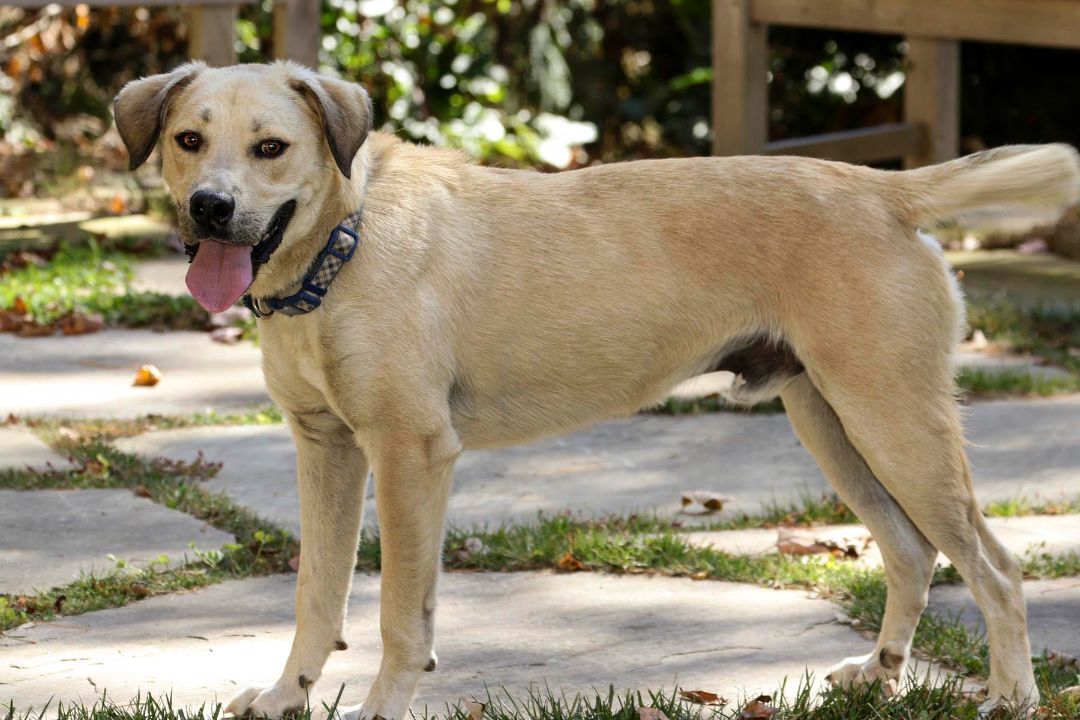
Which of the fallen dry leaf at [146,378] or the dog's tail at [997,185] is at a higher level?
the dog's tail at [997,185]

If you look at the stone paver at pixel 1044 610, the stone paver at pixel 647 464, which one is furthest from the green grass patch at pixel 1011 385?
the stone paver at pixel 1044 610

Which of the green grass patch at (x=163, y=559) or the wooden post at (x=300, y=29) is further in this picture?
the wooden post at (x=300, y=29)

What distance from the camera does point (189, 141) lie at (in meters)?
3.57

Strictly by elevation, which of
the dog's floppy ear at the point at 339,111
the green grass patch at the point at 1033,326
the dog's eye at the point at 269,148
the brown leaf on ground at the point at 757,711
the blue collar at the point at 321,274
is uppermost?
the dog's floppy ear at the point at 339,111

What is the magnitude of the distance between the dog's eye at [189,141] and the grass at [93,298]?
3.69 m

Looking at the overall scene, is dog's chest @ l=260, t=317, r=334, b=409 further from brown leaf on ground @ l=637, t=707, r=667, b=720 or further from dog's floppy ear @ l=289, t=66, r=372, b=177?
brown leaf on ground @ l=637, t=707, r=667, b=720

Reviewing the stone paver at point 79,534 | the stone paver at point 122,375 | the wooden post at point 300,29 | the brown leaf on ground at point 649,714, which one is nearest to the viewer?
the brown leaf on ground at point 649,714

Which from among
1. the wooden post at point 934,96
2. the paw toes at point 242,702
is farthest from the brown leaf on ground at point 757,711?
the wooden post at point 934,96

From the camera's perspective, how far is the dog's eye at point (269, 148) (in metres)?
3.54

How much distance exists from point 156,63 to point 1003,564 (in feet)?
31.7

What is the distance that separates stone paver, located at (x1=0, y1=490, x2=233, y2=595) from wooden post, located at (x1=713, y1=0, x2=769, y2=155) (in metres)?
5.04

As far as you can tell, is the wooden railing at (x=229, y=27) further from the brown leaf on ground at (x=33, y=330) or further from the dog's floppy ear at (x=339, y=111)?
the dog's floppy ear at (x=339, y=111)

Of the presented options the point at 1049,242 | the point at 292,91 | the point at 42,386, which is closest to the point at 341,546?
the point at 292,91

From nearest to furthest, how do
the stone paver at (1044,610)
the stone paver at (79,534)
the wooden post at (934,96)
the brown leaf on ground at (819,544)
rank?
the stone paver at (1044,610)
the stone paver at (79,534)
the brown leaf on ground at (819,544)
the wooden post at (934,96)
